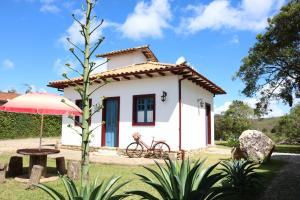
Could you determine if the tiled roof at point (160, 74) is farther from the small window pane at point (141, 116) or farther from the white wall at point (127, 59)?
the white wall at point (127, 59)

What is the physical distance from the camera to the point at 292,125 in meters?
28.4

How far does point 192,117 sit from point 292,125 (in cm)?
1735

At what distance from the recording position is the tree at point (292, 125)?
28.3 m

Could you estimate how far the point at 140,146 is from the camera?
13695 mm

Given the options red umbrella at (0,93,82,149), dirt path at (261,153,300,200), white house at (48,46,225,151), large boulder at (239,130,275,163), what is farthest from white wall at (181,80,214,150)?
red umbrella at (0,93,82,149)

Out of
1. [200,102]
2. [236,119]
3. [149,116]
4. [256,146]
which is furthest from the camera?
[236,119]

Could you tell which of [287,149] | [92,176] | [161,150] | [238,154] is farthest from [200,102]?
[92,176]

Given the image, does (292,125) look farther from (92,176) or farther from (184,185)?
(184,185)

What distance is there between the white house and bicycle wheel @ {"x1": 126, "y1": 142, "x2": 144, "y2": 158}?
19.5 inches

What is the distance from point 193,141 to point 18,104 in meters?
9.59

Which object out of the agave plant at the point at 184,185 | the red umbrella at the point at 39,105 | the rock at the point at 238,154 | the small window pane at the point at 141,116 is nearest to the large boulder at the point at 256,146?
the rock at the point at 238,154

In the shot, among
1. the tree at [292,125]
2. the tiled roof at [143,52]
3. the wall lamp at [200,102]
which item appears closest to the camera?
the wall lamp at [200,102]

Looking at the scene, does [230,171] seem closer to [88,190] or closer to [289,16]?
[88,190]

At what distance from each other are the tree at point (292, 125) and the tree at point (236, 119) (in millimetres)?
3282
